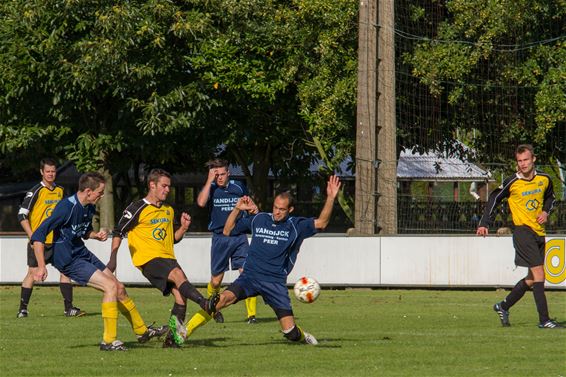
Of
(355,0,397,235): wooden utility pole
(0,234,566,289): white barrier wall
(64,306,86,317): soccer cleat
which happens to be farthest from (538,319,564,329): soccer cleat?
(355,0,397,235): wooden utility pole

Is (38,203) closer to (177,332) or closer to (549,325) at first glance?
(177,332)

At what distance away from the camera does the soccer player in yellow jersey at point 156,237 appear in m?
12.3

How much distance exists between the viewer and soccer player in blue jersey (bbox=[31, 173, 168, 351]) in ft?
38.8

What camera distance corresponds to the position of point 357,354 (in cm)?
1138

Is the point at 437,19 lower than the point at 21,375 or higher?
higher

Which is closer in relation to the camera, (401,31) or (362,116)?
(362,116)

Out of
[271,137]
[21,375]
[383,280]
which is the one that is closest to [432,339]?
[21,375]

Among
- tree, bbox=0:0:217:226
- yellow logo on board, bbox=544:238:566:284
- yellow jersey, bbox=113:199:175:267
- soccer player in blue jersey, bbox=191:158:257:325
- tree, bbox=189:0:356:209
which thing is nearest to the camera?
yellow jersey, bbox=113:199:175:267

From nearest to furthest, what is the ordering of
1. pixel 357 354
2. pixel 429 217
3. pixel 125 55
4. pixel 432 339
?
pixel 357 354, pixel 432 339, pixel 429 217, pixel 125 55

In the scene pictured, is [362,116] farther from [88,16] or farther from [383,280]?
[88,16]

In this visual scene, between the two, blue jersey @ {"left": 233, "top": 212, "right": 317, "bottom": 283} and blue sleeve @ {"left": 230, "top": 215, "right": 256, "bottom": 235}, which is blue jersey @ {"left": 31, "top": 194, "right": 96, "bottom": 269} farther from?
blue sleeve @ {"left": 230, "top": 215, "right": 256, "bottom": 235}

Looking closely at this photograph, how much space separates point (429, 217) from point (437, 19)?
8.66 metres

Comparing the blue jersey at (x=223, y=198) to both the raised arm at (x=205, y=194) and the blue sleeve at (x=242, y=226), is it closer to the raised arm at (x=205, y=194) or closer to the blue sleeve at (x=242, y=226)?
the blue sleeve at (x=242, y=226)

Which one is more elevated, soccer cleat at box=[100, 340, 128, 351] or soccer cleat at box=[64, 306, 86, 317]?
soccer cleat at box=[100, 340, 128, 351]
